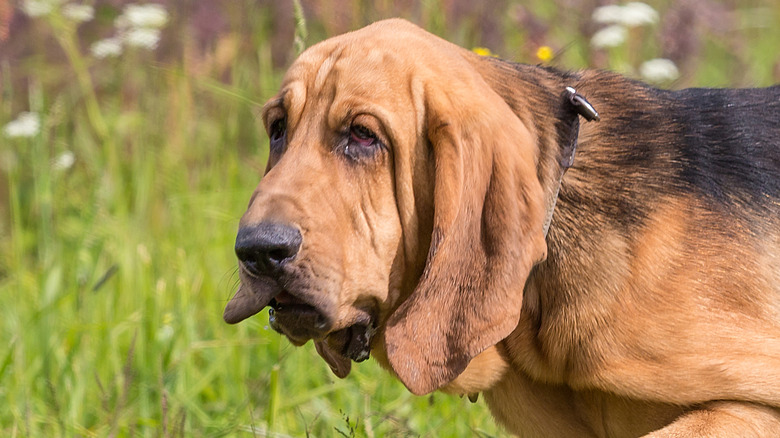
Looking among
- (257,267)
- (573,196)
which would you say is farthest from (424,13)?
(257,267)

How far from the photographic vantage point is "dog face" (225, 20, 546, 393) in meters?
2.90

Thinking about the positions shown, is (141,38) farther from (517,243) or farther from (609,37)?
(517,243)

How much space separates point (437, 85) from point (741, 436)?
1402 millimetres

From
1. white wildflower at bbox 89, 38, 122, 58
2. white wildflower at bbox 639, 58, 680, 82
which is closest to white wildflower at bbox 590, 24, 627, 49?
white wildflower at bbox 639, 58, 680, 82

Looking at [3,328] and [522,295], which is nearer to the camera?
[522,295]

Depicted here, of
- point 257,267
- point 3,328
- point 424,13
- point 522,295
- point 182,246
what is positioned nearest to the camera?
point 257,267

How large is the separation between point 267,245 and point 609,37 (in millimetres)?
3787

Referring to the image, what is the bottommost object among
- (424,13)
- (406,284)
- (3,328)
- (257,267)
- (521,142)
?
(3,328)

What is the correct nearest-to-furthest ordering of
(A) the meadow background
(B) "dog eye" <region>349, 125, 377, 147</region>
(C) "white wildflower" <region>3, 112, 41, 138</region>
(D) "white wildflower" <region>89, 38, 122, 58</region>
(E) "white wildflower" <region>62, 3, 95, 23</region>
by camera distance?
1. (B) "dog eye" <region>349, 125, 377, 147</region>
2. (A) the meadow background
3. (C) "white wildflower" <region>3, 112, 41, 138</region>
4. (E) "white wildflower" <region>62, 3, 95, 23</region>
5. (D) "white wildflower" <region>89, 38, 122, 58</region>

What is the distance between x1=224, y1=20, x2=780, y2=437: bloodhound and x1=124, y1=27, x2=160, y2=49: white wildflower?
9.19ft

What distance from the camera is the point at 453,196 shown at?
2.91 m

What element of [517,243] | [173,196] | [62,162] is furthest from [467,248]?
[173,196]

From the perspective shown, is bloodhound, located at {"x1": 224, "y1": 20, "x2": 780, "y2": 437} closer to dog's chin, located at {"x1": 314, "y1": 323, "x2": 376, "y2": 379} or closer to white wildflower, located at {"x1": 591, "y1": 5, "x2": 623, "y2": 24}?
dog's chin, located at {"x1": 314, "y1": 323, "x2": 376, "y2": 379}

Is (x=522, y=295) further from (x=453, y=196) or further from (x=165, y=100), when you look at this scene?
(x=165, y=100)
